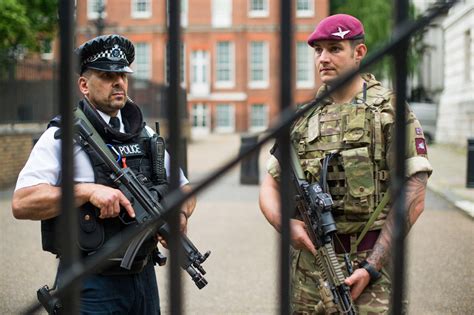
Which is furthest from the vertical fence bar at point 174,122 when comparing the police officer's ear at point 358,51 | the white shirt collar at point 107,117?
the white shirt collar at point 107,117

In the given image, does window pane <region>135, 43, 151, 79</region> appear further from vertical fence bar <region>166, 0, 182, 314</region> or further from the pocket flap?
vertical fence bar <region>166, 0, 182, 314</region>

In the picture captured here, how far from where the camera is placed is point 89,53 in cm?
324

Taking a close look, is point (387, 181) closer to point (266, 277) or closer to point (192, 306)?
point (192, 306)

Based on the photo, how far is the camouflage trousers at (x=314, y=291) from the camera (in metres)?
2.90

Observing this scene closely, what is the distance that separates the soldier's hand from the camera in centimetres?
292

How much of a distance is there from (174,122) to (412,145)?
1.56m

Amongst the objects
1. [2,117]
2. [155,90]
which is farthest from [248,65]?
[2,117]

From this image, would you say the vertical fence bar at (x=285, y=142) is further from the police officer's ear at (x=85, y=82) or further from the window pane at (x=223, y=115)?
the window pane at (x=223, y=115)

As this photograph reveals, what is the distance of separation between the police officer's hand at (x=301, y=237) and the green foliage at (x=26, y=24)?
1296cm

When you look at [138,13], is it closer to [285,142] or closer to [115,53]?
[115,53]

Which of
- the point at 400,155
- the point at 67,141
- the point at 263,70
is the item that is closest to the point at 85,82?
the point at 67,141

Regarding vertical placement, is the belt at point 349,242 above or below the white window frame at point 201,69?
below

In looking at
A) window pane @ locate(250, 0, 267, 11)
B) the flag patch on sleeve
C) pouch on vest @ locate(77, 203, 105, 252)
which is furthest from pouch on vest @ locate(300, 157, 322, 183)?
window pane @ locate(250, 0, 267, 11)

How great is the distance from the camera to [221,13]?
4822cm
